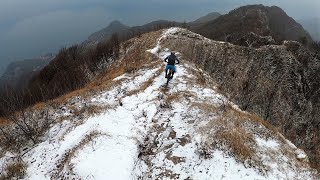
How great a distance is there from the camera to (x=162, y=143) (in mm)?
17094

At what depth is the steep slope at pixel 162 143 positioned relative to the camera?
14570 millimetres

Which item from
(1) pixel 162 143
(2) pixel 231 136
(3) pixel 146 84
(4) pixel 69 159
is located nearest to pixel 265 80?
(3) pixel 146 84

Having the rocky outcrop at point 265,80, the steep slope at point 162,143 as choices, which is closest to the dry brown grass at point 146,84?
the steep slope at point 162,143

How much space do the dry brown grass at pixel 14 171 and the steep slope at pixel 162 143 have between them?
285mm

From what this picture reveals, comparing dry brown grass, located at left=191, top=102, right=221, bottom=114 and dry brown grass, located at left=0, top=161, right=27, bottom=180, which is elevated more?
dry brown grass, located at left=191, top=102, right=221, bottom=114

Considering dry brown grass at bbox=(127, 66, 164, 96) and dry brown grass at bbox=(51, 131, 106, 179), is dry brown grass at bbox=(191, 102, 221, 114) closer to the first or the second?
dry brown grass at bbox=(127, 66, 164, 96)

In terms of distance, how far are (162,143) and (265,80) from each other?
34.8 metres

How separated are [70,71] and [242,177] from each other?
42179mm

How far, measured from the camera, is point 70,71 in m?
51.4

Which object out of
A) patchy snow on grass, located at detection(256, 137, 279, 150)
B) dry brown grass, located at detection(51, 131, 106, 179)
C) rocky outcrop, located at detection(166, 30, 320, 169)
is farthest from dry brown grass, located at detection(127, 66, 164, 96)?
patchy snow on grass, located at detection(256, 137, 279, 150)

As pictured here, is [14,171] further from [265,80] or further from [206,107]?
[265,80]

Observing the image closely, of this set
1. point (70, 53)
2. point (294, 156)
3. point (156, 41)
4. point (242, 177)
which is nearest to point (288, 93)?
point (156, 41)

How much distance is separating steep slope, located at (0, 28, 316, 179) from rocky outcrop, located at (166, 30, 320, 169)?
1941 centimetres

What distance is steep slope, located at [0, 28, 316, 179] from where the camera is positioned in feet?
47.8
